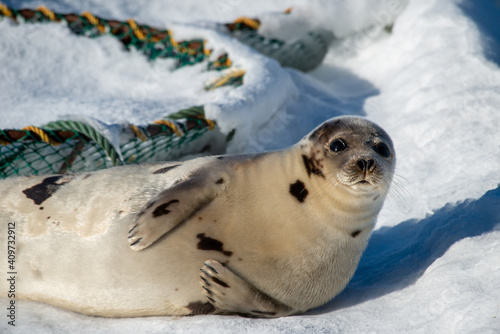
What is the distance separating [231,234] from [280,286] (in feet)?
1.00

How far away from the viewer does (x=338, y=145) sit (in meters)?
2.65

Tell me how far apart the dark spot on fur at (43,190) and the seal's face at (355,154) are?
1231 mm

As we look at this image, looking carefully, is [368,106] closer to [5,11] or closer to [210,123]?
[210,123]

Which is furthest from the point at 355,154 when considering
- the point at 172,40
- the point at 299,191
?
the point at 172,40

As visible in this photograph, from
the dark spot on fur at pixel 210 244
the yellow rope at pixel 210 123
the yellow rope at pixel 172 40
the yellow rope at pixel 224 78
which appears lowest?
the yellow rope at pixel 224 78

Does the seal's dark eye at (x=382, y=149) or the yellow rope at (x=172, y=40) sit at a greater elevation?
the seal's dark eye at (x=382, y=149)

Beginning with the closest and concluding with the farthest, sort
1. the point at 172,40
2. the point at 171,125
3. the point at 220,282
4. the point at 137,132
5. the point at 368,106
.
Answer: the point at 220,282, the point at 137,132, the point at 171,125, the point at 368,106, the point at 172,40

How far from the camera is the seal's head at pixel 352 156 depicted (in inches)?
99.3

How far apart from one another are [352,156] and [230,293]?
786mm

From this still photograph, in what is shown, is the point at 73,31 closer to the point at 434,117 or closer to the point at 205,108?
the point at 205,108

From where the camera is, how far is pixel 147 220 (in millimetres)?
2434

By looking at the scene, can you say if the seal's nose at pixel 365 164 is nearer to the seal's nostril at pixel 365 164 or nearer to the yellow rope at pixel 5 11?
the seal's nostril at pixel 365 164

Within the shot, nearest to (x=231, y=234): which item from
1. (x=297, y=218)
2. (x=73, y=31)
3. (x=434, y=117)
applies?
(x=297, y=218)

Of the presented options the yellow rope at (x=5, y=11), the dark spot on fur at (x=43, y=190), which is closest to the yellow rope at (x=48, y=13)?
the yellow rope at (x=5, y=11)
